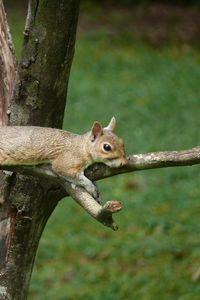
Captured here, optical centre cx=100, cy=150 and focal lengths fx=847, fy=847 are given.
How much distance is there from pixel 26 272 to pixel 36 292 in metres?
2.47

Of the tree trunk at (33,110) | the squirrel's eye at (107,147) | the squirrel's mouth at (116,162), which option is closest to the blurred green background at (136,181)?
the tree trunk at (33,110)

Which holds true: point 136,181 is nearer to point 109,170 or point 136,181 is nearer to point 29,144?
point 29,144

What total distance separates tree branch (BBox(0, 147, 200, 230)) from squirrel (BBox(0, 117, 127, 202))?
42 mm

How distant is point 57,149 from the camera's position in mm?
3611

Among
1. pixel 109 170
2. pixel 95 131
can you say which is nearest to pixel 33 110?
pixel 95 131

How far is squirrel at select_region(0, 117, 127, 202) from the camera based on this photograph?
138 inches

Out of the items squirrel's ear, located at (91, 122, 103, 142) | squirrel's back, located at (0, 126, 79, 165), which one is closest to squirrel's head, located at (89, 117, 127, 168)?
squirrel's ear, located at (91, 122, 103, 142)

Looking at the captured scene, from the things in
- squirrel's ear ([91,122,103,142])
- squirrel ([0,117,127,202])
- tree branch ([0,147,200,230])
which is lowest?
tree branch ([0,147,200,230])

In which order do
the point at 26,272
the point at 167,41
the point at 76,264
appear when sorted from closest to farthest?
the point at 26,272 < the point at 76,264 < the point at 167,41

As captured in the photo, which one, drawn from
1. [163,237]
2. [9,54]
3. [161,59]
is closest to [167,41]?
[161,59]

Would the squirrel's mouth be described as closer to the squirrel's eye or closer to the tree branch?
the tree branch

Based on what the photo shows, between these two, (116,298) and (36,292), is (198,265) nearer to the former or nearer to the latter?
(116,298)

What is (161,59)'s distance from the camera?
1259 cm

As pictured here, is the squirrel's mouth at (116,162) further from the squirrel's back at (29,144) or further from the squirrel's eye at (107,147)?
the squirrel's back at (29,144)
